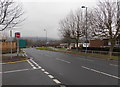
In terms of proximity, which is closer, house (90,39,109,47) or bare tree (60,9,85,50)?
bare tree (60,9,85,50)

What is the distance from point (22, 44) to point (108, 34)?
1507 cm

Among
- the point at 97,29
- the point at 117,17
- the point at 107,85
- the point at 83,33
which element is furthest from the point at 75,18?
the point at 107,85

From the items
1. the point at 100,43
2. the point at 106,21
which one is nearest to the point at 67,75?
the point at 106,21

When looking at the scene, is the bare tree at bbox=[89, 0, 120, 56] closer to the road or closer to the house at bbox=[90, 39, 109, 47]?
the road

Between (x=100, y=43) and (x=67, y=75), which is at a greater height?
(x=100, y=43)

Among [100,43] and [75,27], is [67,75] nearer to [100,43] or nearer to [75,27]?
[75,27]

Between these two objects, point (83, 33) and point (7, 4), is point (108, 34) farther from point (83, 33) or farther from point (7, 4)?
point (7, 4)

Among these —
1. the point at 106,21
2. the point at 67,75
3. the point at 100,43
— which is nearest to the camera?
the point at 67,75

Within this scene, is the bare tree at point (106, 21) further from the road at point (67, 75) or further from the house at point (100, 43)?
the house at point (100, 43)

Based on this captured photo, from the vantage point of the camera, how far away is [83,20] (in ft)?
103

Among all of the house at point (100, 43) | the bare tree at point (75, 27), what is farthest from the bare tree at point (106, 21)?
the house at point (100, 43)

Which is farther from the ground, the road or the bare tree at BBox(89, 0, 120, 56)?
the bare tree at BBox(89, 0, 120, 56)

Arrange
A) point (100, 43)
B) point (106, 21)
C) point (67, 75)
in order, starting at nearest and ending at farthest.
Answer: point (67, 75), point (106, 21), point (100, 43)

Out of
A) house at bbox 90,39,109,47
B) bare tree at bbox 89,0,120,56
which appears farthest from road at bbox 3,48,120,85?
house at bbox 90,39,109,47
